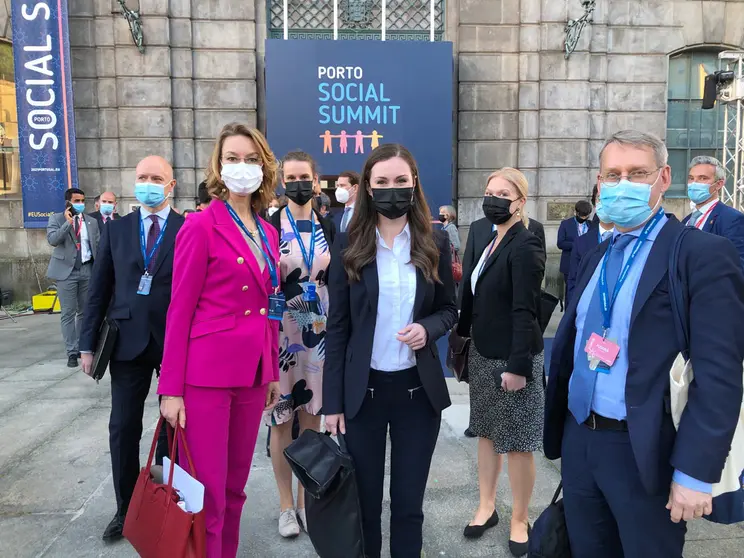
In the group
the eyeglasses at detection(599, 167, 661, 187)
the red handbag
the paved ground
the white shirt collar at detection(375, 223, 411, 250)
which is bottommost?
the paved ground

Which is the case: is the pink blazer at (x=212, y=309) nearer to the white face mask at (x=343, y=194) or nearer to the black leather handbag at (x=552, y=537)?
the black leather handbag at (x=552, y=537)

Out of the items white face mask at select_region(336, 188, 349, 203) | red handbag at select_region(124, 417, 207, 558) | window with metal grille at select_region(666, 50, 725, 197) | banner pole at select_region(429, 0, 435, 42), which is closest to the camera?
red handbag at select_region(124, 417, 207, 558)

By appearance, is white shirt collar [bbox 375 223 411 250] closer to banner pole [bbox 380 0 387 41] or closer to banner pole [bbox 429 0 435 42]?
banner pole [bbox 380 0 387 41]

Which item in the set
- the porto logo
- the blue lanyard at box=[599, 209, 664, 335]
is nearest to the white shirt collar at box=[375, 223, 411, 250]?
the blue lanyard at box=[599, 209, 664, 335]

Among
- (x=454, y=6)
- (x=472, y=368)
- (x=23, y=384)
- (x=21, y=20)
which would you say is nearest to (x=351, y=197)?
(x=472, y=368)

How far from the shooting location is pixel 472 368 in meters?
3.14

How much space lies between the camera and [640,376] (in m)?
1.74

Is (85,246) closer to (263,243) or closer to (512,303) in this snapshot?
(263,243)

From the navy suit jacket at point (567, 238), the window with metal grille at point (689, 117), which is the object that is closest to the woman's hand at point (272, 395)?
the navy suit jacket at point (567, 238)

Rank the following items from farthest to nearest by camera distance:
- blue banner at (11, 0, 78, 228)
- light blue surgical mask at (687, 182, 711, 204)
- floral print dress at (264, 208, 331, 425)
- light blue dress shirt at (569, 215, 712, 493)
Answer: blue banner at (11, 0, 78, 228) → light blue surgical mask at (687, 182, 711, 204) → floral print dress at (264, 208, 331, 425) → light blue dress shirt at (569, 215, 712, 493)

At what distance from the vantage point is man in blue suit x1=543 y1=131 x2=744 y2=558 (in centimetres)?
160

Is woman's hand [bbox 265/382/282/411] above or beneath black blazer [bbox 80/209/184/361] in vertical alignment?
beneath

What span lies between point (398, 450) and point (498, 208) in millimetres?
1418

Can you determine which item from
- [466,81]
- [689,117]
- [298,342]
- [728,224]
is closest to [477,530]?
[298,342]
